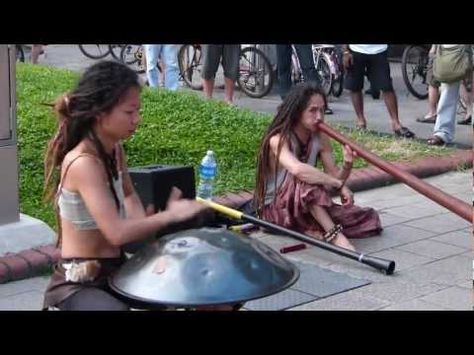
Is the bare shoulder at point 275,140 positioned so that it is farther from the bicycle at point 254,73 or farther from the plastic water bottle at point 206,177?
the bicycle at point 254,73

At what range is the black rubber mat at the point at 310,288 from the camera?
469 cm

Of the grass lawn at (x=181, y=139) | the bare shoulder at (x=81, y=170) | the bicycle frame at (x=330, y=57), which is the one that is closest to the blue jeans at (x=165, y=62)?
the grass lawn at (x=181, y=139)

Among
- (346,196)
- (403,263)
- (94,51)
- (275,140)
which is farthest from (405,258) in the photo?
(94,51)

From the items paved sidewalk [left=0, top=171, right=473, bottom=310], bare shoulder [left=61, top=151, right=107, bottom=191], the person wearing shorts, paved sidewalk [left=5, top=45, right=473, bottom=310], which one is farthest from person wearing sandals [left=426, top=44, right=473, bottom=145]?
bare shoulder [left=61, top=151, right=107, bottom=191]

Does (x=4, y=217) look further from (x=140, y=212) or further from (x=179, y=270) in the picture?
(x=179, y=270)

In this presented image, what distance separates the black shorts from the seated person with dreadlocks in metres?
3.63

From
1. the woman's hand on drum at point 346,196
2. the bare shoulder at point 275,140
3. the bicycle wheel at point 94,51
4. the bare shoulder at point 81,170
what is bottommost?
the bicycle wheel at point 94,51

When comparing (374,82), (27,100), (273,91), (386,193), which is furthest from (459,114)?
(27,100)

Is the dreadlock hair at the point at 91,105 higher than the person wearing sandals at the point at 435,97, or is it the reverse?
the dreadlock hair at the point at 91,105

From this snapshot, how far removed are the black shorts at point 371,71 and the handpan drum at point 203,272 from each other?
21.9ft

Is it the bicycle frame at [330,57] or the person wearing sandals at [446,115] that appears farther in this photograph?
the bicycle frame at [330,57]
